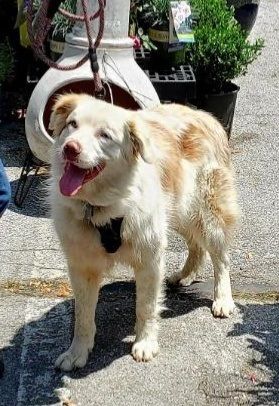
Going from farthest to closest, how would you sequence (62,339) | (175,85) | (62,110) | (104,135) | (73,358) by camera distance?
(175,85), (62,339), (73,358), (62,110), (104,135)

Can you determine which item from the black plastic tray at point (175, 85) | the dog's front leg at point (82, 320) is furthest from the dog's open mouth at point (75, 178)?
the black plastic tray at point (175, 85)

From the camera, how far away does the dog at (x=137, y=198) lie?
355 centimetres

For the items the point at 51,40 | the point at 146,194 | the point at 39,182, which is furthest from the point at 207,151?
the point at 51,40

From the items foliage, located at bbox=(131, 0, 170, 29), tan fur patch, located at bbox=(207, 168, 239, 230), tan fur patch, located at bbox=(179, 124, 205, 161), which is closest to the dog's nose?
tan fur patch, located at bbox=(179, 124, 205, 161)

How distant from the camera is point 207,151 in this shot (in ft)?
14.7

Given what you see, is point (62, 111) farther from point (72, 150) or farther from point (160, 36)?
point (160, 36)

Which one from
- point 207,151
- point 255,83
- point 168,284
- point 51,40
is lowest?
point 255,83

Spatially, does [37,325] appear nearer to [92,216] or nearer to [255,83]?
[92,216]

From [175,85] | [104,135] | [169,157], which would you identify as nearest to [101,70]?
[175,85]

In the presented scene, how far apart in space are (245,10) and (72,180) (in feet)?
20.3

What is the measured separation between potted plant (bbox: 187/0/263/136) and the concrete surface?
1.23 m

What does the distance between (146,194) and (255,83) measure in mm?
5691

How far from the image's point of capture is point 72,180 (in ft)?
11.6

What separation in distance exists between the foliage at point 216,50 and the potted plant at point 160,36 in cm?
21
